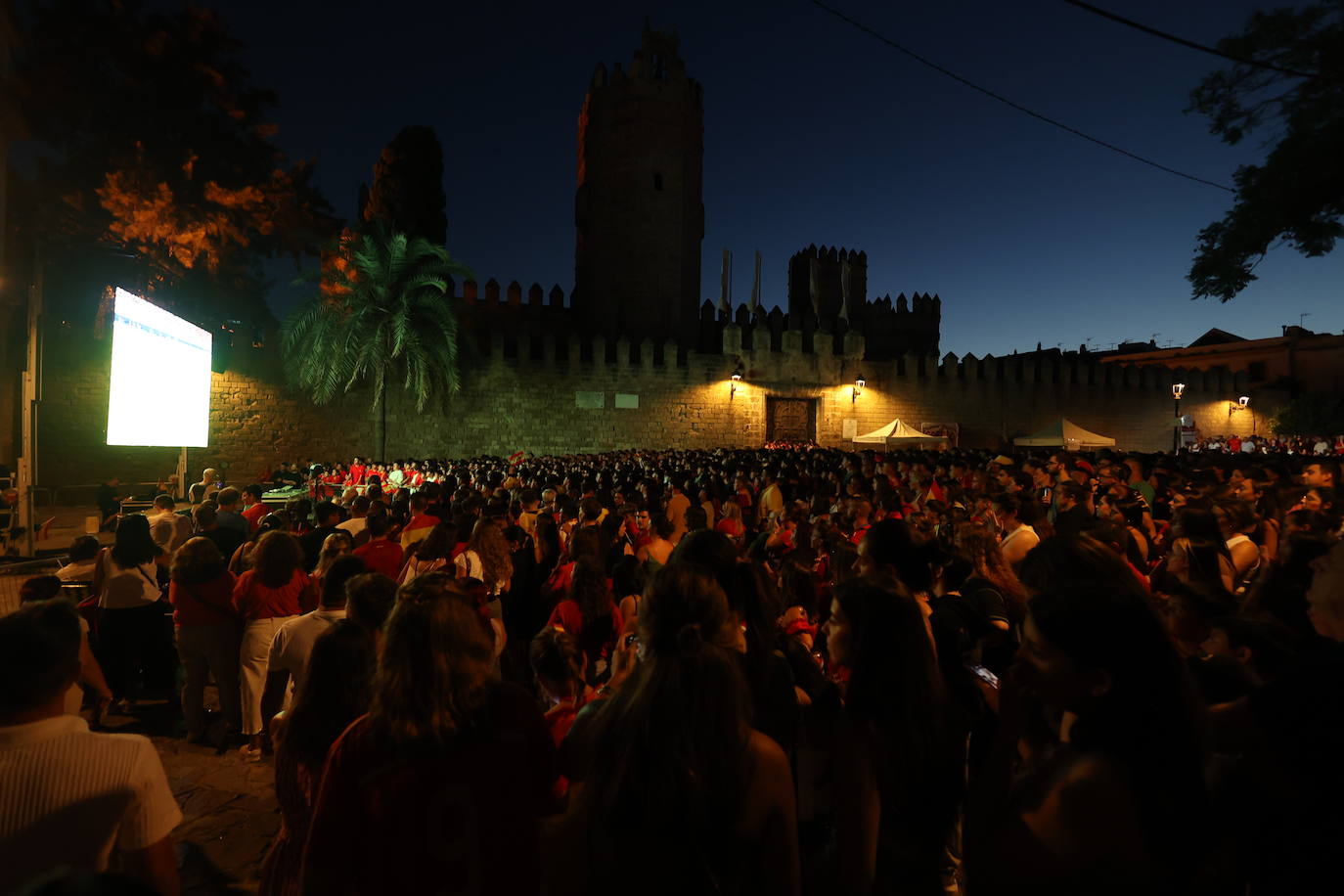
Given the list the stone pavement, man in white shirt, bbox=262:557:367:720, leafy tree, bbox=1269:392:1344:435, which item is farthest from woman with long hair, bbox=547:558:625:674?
leafy tree, bbox=1269:392:1344:435

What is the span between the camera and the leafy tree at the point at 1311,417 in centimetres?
2959

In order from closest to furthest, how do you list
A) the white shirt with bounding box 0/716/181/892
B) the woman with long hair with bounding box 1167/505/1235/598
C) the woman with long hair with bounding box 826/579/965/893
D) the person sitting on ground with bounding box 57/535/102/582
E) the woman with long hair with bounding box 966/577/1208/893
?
the woman with long hair with bounding box 966/577/1208/893
the white shirt with bounding box 0/716/181/892
the woman with long hair with bounding box 826/579/965/893
the woman with long hair with bounding box 1167/505/1235/598
the person sitting on ground with bounding box 57/535/102/582

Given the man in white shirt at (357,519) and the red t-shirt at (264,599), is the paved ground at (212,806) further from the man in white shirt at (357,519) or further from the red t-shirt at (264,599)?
the man in white shirt at (357,519)

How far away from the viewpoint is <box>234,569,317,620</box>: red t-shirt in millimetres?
4191

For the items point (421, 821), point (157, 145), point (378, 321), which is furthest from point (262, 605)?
point (157, 145)

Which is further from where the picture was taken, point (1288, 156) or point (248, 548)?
point (1288, 156)

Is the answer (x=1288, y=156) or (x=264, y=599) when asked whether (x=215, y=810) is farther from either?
(x=1288, y=156)

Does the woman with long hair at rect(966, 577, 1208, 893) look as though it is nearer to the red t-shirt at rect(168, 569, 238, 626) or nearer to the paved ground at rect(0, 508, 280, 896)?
the paved ground at rect(0, 508, 280, 896)

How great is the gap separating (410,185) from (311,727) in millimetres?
26818

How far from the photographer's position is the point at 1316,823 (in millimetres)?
1315

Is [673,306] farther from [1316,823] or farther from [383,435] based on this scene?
[1316,823]

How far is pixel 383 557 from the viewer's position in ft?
15.8

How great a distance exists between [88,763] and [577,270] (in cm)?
3315

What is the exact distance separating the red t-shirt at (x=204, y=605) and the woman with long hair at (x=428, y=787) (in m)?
3.46
